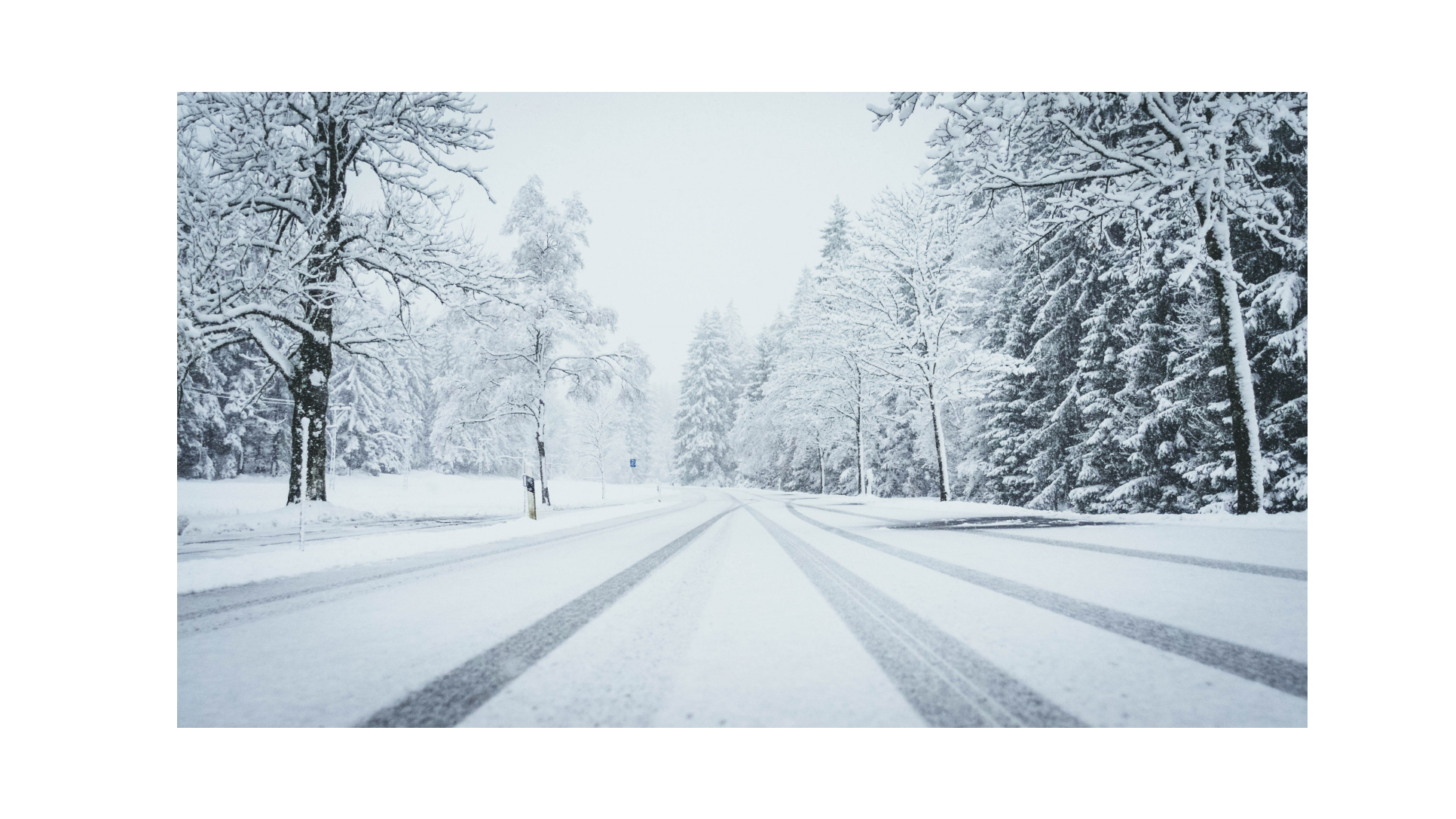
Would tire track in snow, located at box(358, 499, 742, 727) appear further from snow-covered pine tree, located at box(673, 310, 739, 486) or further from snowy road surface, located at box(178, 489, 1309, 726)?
snow-covered pine tree, located at box(673, 310, 739, 486)

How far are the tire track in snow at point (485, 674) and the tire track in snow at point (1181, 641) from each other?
2975 millimetres

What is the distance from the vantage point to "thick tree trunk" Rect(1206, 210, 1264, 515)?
7.97 m

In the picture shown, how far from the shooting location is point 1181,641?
2561 millimetres

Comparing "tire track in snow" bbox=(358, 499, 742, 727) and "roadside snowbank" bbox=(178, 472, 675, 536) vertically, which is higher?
"tire track in snow" bbox=(358, 499, 742, 727)

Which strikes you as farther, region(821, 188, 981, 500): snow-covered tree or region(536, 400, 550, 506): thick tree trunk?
region(536, 400, 550, 506): thick tree trunk

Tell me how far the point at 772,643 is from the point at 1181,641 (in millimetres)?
2030

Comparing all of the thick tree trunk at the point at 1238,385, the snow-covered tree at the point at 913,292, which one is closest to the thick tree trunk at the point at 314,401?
the snow-covered tree at the point at 913,292

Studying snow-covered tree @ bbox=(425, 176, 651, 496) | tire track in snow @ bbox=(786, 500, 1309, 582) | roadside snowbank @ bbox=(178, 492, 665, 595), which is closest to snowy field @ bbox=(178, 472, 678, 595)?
roadside snowbank @ bbox=(178, 492, 665, 595)

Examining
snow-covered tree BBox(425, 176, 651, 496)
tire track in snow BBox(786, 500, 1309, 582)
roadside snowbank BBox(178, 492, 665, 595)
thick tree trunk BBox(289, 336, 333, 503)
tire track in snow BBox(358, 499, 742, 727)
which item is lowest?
roadside snowbank BBox(178, 492, 665, 595)

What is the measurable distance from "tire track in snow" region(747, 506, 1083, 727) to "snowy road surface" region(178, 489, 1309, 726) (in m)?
0.01
